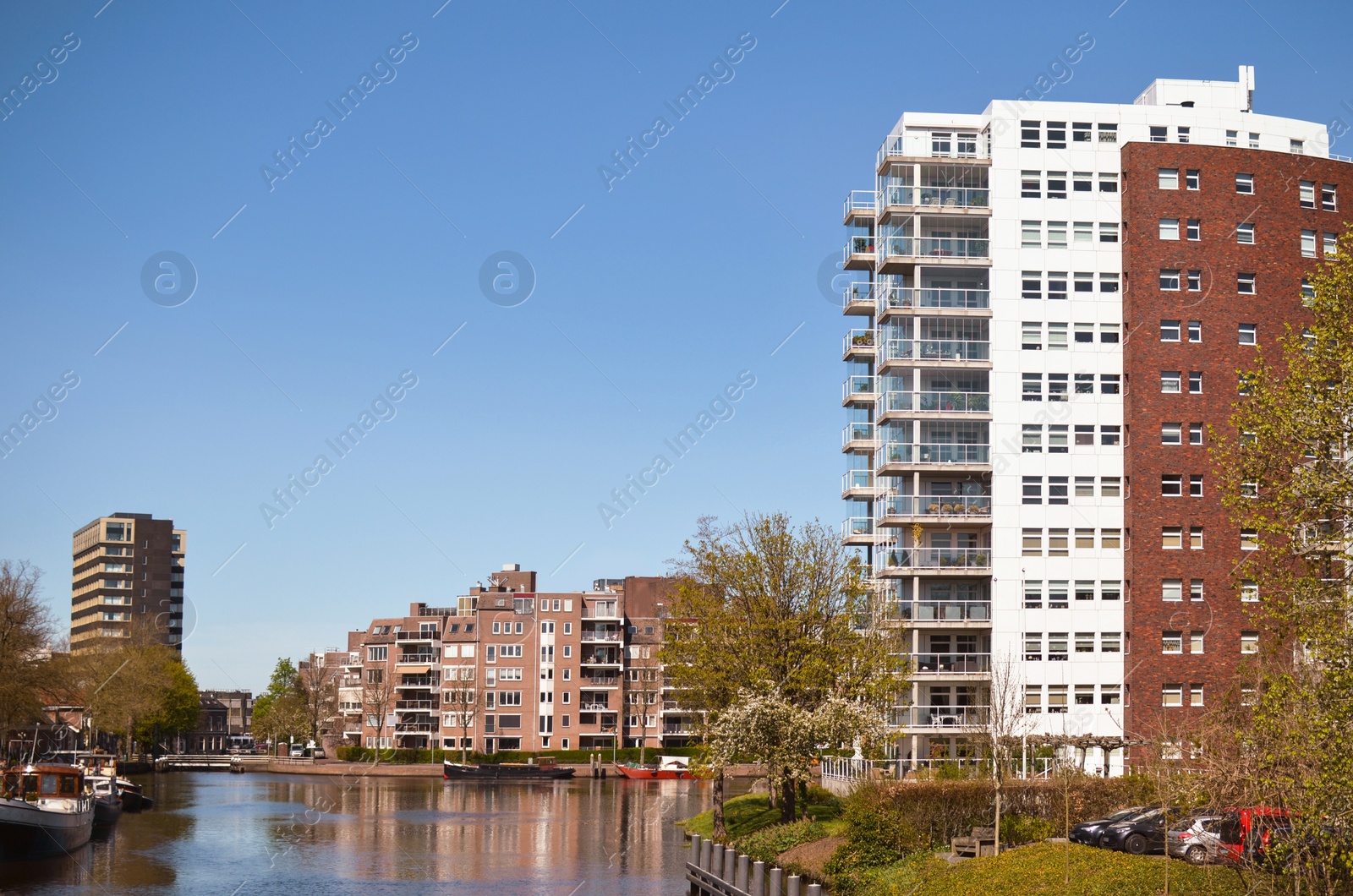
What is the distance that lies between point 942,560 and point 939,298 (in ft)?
51.9

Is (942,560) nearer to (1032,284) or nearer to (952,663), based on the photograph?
(952,663)

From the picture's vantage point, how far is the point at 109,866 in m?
55.1

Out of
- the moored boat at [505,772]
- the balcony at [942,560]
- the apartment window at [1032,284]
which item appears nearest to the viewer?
the balcony at [942,560]

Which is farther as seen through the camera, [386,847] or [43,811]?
[386,847]

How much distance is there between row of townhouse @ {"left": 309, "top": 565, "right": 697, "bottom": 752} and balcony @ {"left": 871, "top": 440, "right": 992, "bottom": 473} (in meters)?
71.4

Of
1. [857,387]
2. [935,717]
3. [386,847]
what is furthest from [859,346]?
[386,847]

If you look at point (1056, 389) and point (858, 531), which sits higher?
point (1056, 389)

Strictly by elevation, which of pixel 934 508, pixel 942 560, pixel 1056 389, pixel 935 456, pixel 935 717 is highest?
pixel 1056 389

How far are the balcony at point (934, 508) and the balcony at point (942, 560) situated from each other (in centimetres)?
184

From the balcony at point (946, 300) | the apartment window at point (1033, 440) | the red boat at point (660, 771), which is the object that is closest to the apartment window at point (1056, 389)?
the apartment window at point (1033, 440)

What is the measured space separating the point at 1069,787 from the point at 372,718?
127m

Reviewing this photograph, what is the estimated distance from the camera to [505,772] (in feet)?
416

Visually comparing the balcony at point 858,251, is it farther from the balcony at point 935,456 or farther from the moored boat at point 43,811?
the moored boat at point 43,811

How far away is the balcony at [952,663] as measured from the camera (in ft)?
258
